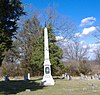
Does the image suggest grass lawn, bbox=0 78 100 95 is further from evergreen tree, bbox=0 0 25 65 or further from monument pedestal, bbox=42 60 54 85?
evergreen tree, bbox=0 0 25 65

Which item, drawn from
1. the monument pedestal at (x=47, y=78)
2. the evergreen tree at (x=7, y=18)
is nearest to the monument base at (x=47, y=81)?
the monument pedestal at (x=47, y=78)

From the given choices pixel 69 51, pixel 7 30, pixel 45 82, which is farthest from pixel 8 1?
pixel 69 51

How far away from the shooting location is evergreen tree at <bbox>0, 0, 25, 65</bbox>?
15675 millimetres

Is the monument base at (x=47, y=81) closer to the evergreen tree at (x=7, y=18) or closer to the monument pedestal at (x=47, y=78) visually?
the monument pedestal at (x=47, y=78)

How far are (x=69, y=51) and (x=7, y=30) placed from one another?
4486 cm

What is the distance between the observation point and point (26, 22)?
47.5 m

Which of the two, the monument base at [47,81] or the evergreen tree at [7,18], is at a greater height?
the evergreen tree at [7,18]

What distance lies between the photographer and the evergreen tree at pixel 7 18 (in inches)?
617

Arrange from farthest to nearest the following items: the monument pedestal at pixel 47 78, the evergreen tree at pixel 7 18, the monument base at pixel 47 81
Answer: the monument pedestal at pixel 47 78 < the monument base at pixel 47 81 < the evergreen tree at pixel 7 18

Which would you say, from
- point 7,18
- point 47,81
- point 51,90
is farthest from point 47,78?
point 7,18

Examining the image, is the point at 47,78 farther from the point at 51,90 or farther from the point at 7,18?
the point at 7,18

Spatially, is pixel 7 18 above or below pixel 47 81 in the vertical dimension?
above

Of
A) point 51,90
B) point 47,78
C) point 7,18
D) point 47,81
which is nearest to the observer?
point 7,18

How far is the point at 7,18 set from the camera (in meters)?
16.2
